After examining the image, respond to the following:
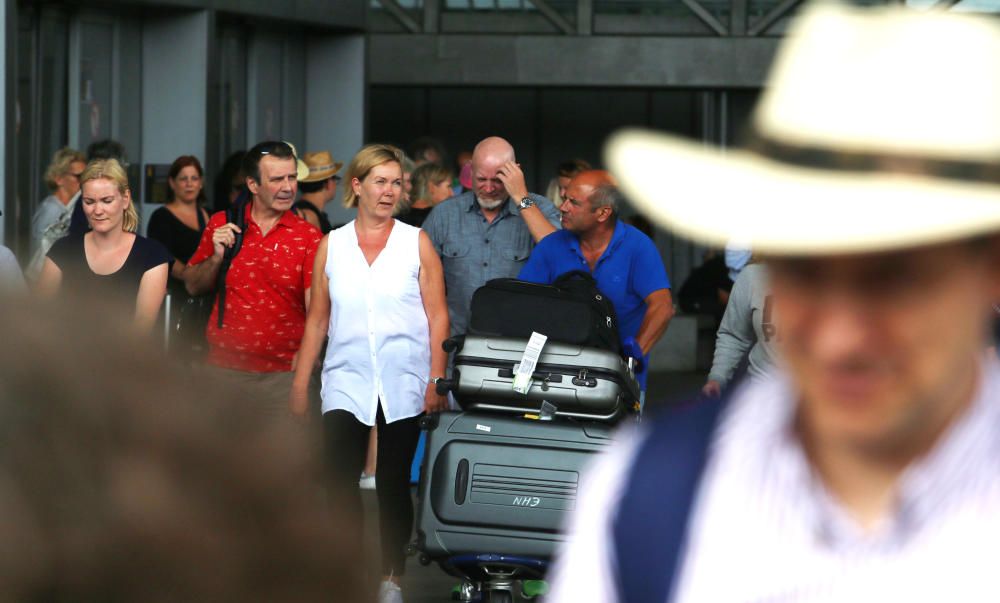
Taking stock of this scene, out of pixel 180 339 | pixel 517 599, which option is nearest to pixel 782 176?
pixel 180 339

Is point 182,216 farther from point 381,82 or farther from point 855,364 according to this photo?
point 381,82

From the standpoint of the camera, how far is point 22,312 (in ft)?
2.45

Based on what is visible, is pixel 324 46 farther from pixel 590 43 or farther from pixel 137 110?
pixel 590 43

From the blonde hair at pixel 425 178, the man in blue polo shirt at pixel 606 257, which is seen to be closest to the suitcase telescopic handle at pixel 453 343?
the man in blue polo shirt at pixel 606 257

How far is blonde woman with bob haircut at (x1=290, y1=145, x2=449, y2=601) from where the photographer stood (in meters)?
6.32

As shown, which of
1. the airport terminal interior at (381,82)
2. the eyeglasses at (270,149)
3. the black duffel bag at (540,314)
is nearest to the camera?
the black duffel bag at (540,314)

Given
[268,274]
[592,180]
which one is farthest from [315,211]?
[592,180]

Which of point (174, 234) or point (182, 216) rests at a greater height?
point (182, 216)

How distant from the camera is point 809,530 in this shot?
141cm

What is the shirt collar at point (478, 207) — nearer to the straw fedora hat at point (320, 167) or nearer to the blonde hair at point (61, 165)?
the straw fedora hat at point (320, 167)

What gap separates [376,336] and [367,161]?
811 millimetres

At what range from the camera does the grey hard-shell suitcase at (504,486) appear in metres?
5.82

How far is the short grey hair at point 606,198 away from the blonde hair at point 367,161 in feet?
2.75

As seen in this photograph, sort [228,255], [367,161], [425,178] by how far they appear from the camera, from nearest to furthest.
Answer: [367,161] < [228,255] < [425,178]
